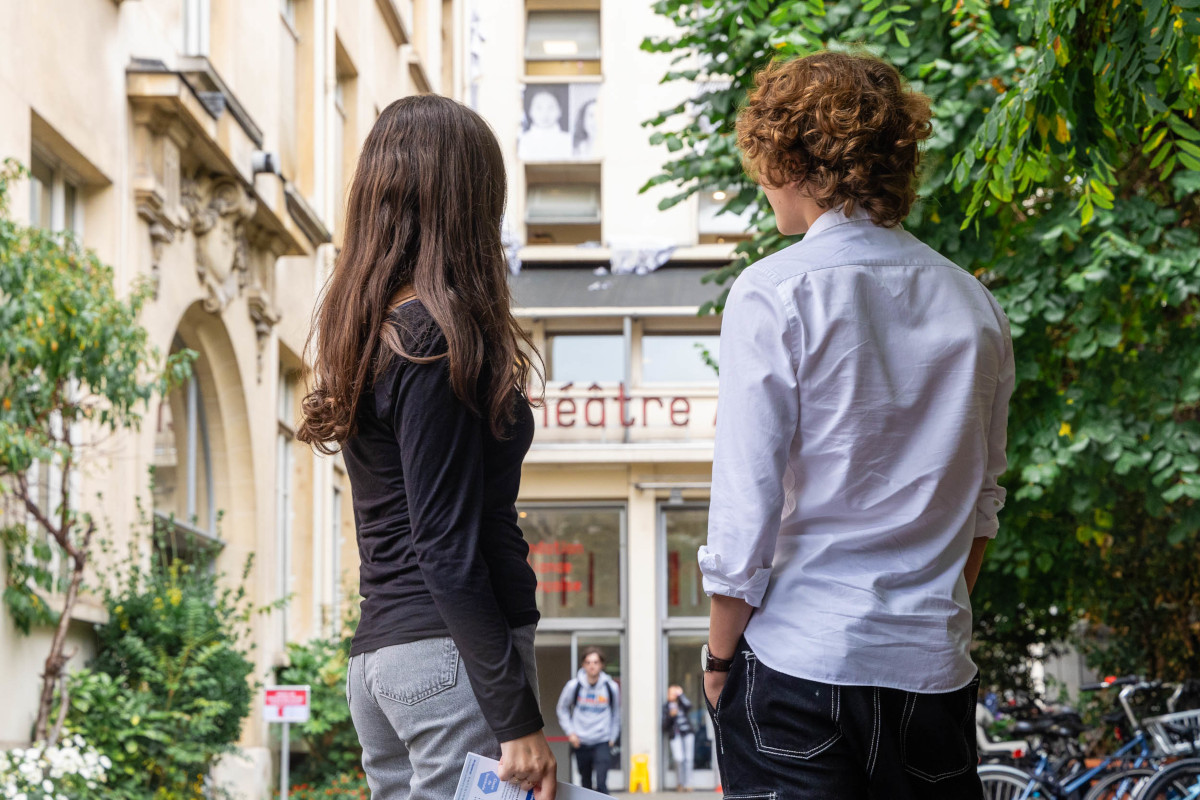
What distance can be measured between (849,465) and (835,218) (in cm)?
43

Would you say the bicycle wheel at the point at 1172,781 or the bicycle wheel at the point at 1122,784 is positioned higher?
the bicycle wheel at the point at 1172,781

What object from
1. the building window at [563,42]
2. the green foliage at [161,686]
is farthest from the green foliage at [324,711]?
the building window at [563,42]

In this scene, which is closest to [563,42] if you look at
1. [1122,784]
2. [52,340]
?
[1122,784]

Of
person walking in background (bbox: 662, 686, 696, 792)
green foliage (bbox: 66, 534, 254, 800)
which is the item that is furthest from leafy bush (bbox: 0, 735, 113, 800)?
person walking in background (bbox: 662, 686, 696, 792)

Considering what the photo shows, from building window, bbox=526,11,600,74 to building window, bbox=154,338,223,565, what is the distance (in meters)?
19.9

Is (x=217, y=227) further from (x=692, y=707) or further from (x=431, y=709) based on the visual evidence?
(x=692, y=707)

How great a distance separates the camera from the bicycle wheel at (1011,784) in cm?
980

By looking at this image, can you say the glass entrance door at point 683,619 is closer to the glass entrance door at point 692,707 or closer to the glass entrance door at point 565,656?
the glass entrance door at point 692,707

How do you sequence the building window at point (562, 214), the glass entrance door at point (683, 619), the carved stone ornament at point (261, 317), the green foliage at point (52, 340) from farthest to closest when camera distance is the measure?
the building window at point (562, 214) < the glass entrance door at point (683, 619) < the carved stone ornament at point (261, 317) < the green foliage at point (52, 340)

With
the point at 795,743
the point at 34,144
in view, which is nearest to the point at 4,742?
the point at 34,144

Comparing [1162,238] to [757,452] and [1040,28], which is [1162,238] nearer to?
[1040,28]

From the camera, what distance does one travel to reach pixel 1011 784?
10141 mm

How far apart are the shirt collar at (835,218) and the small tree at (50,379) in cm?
603

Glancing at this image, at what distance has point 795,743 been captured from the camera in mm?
2160
